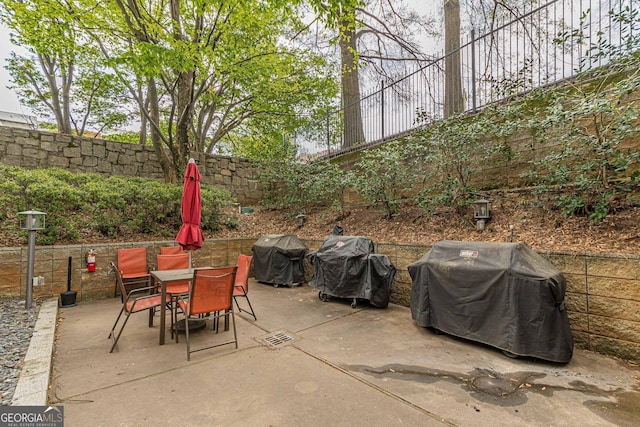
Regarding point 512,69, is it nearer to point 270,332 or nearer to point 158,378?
point 270,332

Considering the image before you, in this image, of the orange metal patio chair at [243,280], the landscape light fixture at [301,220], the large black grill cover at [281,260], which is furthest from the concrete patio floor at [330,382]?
the landscape light fixture at [301,220]

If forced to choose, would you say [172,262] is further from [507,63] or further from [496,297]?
[507,63]

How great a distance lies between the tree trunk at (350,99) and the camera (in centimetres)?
840

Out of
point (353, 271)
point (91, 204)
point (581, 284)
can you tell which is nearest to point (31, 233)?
point (91, 204)

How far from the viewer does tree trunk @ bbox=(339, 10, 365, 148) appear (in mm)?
8399

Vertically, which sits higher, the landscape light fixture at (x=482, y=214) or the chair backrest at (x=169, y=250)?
the landscape light fixture at (x=482, y=214)

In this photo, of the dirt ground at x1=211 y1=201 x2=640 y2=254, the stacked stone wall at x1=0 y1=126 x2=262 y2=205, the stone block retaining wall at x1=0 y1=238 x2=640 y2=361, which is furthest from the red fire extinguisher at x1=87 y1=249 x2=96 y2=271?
the stacked stone wall at x1=0 y1=126 x2=262 y2=205

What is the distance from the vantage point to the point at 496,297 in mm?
2891

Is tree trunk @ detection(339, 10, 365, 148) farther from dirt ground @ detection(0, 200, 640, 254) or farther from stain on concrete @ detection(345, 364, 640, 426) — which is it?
stain on concrete @ detection(345, 364, 640, 426)

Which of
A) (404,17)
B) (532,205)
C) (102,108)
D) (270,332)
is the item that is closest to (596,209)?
(532,205)

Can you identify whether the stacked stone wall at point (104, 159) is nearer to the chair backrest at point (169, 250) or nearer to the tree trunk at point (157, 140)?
the tree trunk at point (157, 140)

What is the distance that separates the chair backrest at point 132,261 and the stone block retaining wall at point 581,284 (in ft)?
1.67

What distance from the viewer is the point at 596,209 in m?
3.38

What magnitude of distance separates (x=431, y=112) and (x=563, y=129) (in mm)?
2569
